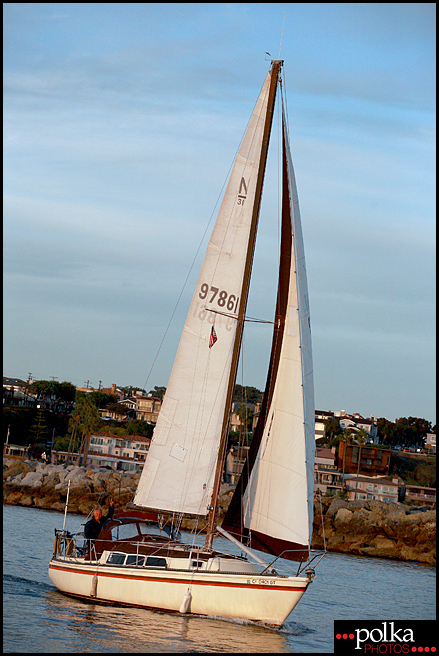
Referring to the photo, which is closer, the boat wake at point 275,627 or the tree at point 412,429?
the boat wake at point 275,627

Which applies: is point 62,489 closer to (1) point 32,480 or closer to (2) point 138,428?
(1) point 32,480

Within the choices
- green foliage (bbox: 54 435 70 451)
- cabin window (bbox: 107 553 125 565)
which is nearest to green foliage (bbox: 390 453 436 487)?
green foliage (bbox: 54 435 70 451)

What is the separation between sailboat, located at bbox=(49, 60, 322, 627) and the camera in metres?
17.0

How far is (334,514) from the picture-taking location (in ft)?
167

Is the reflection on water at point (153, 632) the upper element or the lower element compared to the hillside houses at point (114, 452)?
lower

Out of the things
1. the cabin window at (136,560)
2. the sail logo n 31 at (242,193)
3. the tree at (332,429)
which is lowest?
the cabin window at (136,560)

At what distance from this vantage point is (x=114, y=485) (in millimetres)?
55406

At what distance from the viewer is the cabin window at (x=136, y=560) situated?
17797 mm

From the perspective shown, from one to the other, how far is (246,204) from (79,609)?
10.2 meters

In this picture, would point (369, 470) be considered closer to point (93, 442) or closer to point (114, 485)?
point (93, 442)

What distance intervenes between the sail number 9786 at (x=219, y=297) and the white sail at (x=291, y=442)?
1.43 m

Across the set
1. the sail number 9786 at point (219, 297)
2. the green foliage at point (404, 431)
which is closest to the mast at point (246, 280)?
the sail number 9786 at point (219, 297)

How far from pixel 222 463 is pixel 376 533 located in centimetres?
3373

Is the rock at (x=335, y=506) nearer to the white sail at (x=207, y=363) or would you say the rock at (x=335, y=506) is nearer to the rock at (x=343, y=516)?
the rock at (x=343, y=516)
